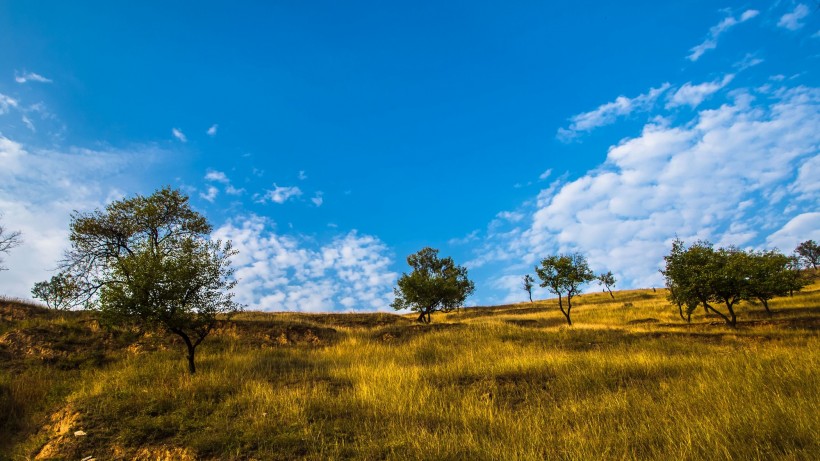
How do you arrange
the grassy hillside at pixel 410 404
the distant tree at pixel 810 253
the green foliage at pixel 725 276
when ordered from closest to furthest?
the grassy hillside at pixel 410 404, the green foliage at pixel 725 276, the distant tree at pixel 810 253

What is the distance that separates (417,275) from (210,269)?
90.4ft

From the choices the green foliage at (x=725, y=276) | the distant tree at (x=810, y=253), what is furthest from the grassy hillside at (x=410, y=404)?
the distant tree at (x=810, y=253)

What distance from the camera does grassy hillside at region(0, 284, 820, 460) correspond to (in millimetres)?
6125

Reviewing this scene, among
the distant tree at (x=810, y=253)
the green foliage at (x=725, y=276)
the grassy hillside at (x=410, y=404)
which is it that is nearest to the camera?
the grassy hillside at (x=410, y=404)

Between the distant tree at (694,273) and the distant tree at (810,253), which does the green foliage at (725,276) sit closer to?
the distant tree at (694,273)

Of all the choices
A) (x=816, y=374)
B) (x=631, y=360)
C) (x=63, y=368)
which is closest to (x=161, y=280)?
(x=63, y=368)

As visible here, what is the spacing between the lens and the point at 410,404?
897 centimetres

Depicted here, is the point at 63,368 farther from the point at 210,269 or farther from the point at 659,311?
the point at 659,311

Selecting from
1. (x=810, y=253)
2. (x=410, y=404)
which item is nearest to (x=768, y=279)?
(x=410, y=404)

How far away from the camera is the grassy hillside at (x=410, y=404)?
6.12 metres

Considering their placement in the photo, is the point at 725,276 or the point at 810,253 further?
the point at 810,253

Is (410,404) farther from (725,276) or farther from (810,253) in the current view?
(810,253)

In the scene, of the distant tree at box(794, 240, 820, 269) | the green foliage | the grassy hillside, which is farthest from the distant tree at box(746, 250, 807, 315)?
the distant tree at box(794, 240, 820, 269)

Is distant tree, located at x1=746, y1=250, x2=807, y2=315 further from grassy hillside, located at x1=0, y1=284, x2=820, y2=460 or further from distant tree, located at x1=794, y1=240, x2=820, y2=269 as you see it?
distant tree, located at x1=794, y1=240, x2=820, y2=269
